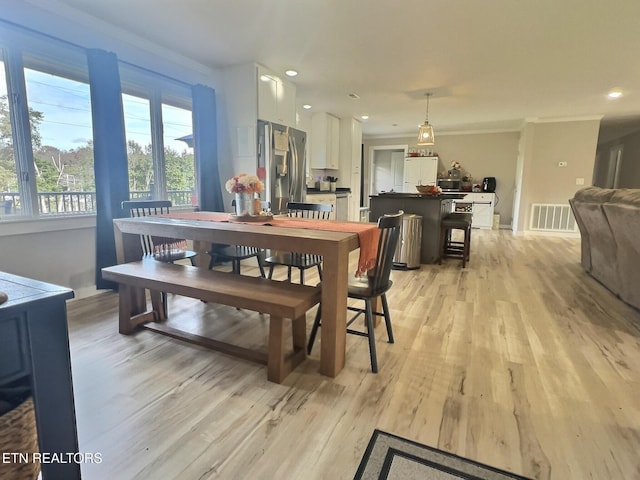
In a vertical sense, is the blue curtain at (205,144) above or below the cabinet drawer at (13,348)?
above

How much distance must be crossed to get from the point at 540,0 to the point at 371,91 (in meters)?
2.66

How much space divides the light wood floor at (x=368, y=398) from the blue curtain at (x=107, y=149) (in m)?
0.66

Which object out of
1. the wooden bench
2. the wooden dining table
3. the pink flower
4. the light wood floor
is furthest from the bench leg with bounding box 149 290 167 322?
the pink flower

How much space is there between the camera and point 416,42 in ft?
10.6

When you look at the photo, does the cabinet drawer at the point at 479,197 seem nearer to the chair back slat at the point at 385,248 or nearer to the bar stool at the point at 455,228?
the bar stool at the point at 455,228

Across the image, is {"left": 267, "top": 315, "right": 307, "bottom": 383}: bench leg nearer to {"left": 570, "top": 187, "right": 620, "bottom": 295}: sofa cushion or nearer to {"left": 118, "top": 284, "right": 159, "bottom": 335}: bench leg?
{"left": 118, "top": 284, "right": 159, "bottom": 335}: bench leg

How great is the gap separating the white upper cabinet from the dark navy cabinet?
358 centimetres

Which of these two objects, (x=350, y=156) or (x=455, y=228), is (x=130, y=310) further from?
(x=350, y=156)

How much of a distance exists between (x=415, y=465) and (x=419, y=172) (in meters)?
8.09

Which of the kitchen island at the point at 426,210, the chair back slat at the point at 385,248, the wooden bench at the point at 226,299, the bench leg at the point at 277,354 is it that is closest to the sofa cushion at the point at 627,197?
the kitchen island at the point at 426,210

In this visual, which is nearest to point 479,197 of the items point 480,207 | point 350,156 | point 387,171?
point 480,207

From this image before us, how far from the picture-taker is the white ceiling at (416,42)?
8.66 feet

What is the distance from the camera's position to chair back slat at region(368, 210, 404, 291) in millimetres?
1864

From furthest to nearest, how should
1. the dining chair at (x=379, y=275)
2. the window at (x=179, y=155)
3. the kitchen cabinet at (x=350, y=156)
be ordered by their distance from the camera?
the kitchen cabinet at (x=350, y=156), the window at (x=179, y=155), the dining chair at (x=379, y=275)
